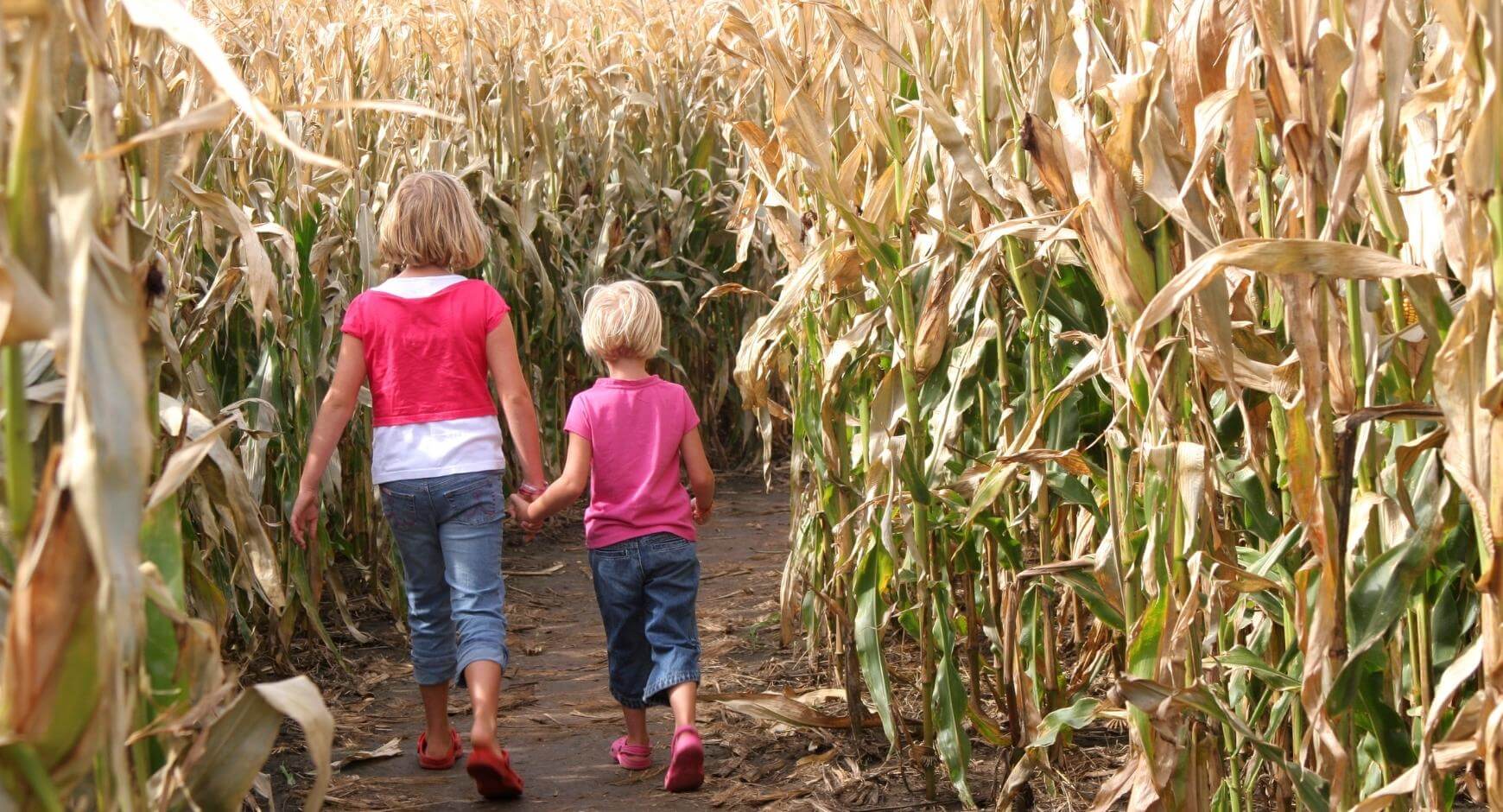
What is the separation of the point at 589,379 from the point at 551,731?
279 cm

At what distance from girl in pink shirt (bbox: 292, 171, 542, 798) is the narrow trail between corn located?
25 cm

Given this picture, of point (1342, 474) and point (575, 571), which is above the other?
point (1342, 474)

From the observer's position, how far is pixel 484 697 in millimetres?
3375

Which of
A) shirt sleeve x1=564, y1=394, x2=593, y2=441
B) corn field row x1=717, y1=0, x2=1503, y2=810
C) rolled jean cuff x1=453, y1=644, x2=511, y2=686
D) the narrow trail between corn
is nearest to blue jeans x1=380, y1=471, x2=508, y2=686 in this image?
rolled jean cuff x1=453, y1=644, x2=511, y2=686

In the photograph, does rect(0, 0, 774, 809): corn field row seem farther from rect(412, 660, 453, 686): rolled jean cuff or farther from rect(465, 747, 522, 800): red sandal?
rect(465, 747, 522, 800): red sandal

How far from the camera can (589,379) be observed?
6578 millimetres

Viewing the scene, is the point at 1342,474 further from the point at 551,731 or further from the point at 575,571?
the point at 575,571

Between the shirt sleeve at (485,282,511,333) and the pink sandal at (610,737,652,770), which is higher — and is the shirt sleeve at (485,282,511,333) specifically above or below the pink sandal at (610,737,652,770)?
above

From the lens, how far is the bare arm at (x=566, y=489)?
339 centimetres

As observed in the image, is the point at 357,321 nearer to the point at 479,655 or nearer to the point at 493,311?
the point at 493,311

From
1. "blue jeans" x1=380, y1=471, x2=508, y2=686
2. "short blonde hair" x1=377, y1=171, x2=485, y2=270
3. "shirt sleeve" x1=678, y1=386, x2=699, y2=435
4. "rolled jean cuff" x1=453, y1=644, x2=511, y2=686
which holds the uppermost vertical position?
"short blonde hair" x1=377, y1=171, x2=485, y2=270

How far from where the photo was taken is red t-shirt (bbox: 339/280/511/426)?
348 cm

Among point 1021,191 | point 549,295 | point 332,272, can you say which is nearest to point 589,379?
point 549,295

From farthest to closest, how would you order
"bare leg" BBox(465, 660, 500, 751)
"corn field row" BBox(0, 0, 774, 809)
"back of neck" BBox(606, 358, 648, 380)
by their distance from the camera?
"back of neck" BBox(606, 358, 648, 380) < "bare leg" BBox(465, 660, 500, 751) < "corn field row" BBox(0, 0, 774, 809)
